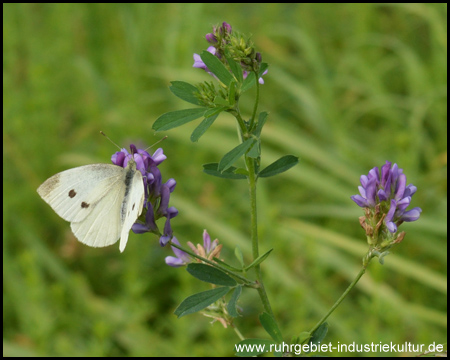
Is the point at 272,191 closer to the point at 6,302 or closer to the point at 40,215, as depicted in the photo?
the point at 40,215

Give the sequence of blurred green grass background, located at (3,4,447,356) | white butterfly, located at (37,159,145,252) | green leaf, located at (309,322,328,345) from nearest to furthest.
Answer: green leaf, located at (309,322,328,345) → white butterfly, located at (37,159,145,252) → blurred green grass background, located at (3,4,447,356)

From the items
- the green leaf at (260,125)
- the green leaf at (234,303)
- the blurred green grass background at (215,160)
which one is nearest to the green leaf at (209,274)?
the green leaf at (234,303)

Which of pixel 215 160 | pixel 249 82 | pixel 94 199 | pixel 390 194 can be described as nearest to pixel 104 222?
pixel 94 199

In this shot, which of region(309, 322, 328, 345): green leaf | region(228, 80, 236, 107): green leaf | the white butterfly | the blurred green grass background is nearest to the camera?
region(228, 80, 236, 107): green leaf

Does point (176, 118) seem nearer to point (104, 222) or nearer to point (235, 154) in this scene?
point (235, 154)


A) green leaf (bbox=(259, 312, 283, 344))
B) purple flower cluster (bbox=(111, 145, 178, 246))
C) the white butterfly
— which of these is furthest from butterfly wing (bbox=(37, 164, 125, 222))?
green leaf (bbox=(259, 312, 283, 344))

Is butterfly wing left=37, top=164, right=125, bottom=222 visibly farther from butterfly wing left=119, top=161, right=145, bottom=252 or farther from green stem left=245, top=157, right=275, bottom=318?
green stem left=245, top=157, right=275, bottom=318

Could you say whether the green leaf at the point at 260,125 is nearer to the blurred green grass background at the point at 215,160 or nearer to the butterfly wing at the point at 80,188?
the butterfly wing at the point at 80,188
